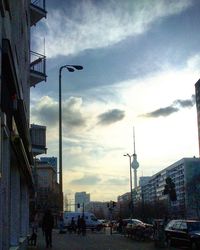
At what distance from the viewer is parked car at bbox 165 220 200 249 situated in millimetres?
28050

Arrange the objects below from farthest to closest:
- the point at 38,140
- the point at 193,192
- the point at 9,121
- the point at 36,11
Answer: the point at 193,192 → the point at 38,140 → the point at 36,11 → the point at 9,121

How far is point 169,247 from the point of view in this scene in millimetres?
30250

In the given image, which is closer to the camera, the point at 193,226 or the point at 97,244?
the point at 193,226

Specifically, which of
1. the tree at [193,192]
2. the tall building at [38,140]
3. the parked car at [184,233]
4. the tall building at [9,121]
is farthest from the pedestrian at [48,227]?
the tree at [193,192]

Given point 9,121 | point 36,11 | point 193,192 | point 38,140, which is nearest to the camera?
point 9,121

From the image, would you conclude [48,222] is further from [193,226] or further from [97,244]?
[193,226]

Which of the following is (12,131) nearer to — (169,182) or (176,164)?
(169,182)

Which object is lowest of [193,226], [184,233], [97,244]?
[97,244]

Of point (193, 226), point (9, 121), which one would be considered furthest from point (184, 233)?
point (9, 121)

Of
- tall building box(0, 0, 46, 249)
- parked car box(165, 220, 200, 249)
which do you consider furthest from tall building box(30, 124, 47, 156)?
tall building box(0, 0, 46, 249)

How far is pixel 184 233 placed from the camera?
2917cm

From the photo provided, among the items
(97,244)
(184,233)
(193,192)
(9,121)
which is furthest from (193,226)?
(193,192)

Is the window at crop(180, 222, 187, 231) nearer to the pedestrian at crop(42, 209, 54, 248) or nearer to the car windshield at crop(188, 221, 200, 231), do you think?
the car windshield at crop(188, 221, 200, 231)

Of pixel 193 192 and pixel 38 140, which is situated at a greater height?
pixel 193 192
